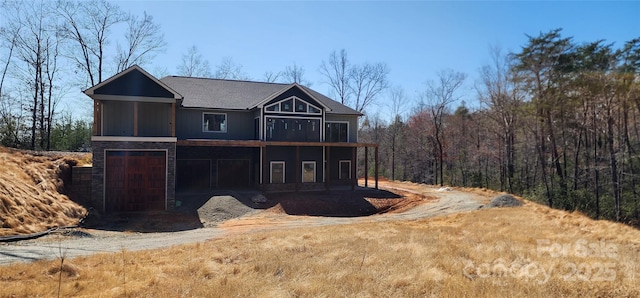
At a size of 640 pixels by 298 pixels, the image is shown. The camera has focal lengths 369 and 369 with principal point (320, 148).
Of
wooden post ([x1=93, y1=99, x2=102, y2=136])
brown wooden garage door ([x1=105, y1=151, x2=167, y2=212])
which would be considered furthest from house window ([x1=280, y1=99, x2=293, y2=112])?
wooden post ([x1=93, y1=99, x2=102, y2=136])

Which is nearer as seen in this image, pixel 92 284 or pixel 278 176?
pixel 92 284

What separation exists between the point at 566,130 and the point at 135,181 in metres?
27.7

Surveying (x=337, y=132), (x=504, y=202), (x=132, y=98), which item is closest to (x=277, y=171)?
(x=337, y=132)

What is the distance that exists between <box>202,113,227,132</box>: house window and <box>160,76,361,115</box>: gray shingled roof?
1.94 feet

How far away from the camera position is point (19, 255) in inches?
318

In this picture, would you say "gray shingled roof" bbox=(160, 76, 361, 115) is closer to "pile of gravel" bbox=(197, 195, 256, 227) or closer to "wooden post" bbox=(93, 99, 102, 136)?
"wooden post" bbox=(93, 99, 102, 136)

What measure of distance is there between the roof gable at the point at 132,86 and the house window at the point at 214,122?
183 inches

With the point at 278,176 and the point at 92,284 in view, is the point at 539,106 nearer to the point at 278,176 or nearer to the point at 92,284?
the point at 278,176

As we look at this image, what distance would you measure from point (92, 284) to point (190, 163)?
17.0 m

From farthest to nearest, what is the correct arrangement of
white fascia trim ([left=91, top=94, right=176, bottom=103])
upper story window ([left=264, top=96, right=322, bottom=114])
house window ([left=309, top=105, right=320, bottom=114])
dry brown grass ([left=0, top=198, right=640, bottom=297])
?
house window ([left=309, top=105, right=320, bottom=114])
upper story window ([left=264, top=96, right=322, bottom=114])
white fascia trim ([left=91, top=94, right=176, bottom=103])
dry brown grass ([left=0, top=198, right=640, bottom=297])

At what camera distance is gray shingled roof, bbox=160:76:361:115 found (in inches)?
877

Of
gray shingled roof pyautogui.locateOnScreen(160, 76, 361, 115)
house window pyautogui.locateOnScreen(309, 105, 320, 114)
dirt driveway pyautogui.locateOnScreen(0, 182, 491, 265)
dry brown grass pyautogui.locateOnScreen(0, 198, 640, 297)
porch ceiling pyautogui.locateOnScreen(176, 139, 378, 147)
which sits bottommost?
dirt driveway pyautogui.locateOnScreen(0, 182, 491, 265)

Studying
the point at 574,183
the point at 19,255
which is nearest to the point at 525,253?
the point at 19,255

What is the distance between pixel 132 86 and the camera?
16828mm
